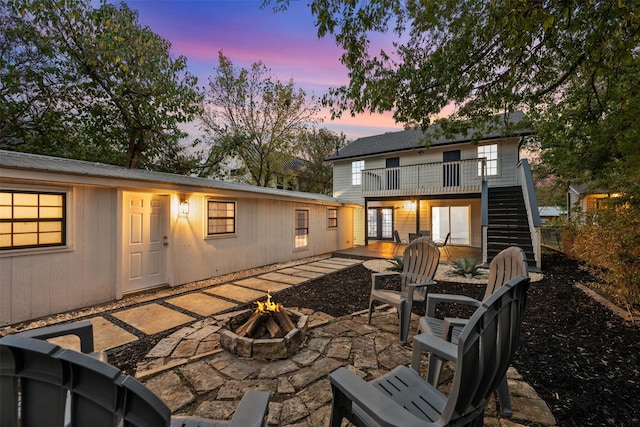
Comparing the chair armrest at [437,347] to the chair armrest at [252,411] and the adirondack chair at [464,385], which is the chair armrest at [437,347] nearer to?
the adirondack chair at [464,385]

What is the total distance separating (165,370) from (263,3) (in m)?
4.30

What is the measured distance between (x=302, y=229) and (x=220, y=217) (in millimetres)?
3639

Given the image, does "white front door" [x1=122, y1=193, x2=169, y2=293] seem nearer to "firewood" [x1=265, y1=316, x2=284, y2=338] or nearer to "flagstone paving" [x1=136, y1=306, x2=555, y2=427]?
"flagstone paving" [x1=136, y1=306, x2=555, y2=427]

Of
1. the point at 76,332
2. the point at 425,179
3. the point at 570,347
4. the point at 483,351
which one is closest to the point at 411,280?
the point at 570,347

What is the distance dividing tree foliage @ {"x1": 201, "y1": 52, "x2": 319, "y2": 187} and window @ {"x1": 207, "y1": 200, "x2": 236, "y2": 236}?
24.7 feet

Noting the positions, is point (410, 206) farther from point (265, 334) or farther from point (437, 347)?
point (437, 347)

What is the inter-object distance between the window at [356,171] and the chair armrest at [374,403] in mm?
12973

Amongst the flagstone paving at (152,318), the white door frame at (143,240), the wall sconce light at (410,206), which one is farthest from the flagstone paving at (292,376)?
the wall sconce light at (410,206)

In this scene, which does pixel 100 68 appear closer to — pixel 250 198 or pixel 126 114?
pixel 126 114

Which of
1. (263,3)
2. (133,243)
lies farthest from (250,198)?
(263,3)

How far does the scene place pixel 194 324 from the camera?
12.2 ft

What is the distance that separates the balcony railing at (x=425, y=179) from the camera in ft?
34.1

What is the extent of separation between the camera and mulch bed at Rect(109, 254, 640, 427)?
2.06m

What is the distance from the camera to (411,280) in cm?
395
